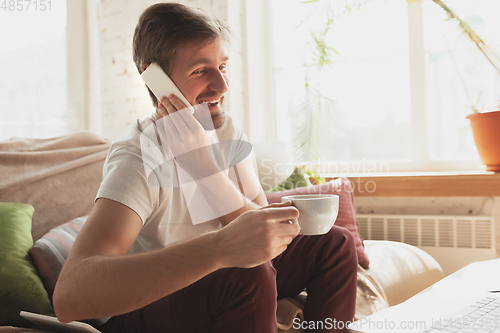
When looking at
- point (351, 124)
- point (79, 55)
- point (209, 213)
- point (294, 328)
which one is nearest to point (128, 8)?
point (79, 55)

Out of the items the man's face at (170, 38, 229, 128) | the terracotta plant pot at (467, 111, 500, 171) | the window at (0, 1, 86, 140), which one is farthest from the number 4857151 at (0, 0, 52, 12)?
the terracotta plant pot at (467, 111, 500, 171)

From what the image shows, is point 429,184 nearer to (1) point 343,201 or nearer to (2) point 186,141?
(1) point 343,201

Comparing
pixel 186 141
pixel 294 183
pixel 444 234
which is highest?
pixel 186 141

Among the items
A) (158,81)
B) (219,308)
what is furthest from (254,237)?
(158,81)

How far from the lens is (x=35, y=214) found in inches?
53.7

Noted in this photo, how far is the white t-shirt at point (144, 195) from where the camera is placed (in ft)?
2.89

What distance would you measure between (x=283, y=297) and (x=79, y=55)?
→ 7.21 ft

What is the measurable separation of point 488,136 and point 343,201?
96 cm

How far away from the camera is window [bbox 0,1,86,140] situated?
2.32 meters

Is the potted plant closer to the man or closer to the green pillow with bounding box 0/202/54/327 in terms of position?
the man

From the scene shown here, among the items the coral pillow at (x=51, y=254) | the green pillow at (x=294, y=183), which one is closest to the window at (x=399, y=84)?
the green pillow at (x=294, y=183)

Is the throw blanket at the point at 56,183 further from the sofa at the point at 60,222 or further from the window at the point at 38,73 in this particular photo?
the window at the point at 38,73

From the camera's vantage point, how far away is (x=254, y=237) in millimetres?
736

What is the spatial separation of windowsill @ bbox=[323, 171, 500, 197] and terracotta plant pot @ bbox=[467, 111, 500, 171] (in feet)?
0.22
